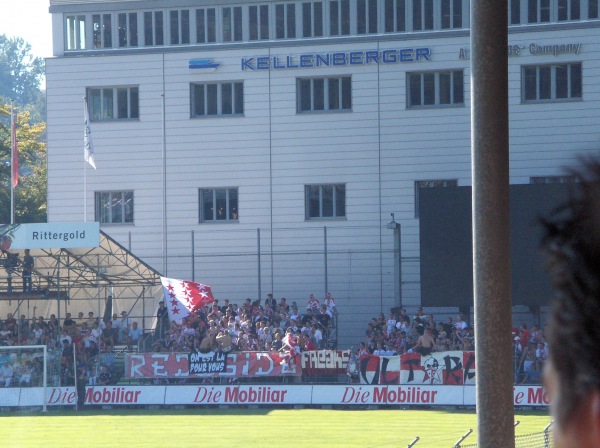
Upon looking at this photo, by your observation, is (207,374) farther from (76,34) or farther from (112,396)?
(76,34)

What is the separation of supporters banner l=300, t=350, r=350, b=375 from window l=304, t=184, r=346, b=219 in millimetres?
11423

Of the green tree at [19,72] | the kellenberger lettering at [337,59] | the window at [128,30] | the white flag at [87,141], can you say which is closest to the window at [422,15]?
the kellenberger lettering at [337,59]

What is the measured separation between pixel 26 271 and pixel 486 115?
28801 millimetres

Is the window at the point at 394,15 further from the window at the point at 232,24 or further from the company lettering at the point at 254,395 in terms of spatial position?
the company lettering at the point at 254,395

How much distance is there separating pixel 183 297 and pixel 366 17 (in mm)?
14986

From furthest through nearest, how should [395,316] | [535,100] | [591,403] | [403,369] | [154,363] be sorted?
[535,100] < [395,316] < [154,363] < [403,369] < [591,403]

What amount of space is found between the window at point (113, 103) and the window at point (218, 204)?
14.3ft

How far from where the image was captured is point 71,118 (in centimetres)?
4038

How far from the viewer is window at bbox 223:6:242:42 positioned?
3988 centimetres

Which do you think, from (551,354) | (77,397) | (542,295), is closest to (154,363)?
(77,397)

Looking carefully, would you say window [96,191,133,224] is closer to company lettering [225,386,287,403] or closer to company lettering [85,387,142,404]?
company lettering [85,387,142,404]

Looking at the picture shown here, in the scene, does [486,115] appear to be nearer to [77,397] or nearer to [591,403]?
[591,403]

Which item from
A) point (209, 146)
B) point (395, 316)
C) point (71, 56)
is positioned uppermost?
point (71, 56)

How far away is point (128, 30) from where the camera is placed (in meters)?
41.2
